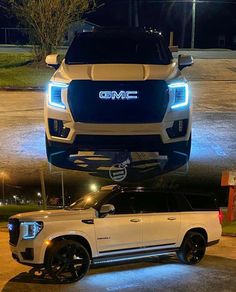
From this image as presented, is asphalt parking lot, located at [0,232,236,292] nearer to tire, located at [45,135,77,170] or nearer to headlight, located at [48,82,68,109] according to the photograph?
tire, located at [45,135,77,170]

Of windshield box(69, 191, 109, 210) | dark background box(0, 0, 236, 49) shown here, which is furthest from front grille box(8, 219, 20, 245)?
dark background box(0, 0, 236, 49)

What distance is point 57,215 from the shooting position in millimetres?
8141

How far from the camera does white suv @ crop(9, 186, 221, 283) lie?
7875 millimetres

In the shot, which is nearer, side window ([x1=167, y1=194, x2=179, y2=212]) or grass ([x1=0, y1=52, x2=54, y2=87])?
side window ([x1=167, y1=194, x2=179, y2=212])

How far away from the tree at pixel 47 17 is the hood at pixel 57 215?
1796cm

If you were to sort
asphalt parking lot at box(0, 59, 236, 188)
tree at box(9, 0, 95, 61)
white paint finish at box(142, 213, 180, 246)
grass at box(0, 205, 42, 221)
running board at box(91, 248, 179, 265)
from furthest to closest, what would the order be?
grass at box(0, 205, 42, 221)
tree at box(9, 0, 95, 61)
asphalt parking lot at box(0, 59, 236, 188)
white paint finish at box(142, 213, 180, 246)
running board at box(91, 248, 179, 265)

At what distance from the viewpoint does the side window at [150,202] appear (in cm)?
903

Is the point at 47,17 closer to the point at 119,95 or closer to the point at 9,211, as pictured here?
the point at 9,211

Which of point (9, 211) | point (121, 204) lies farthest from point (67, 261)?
point (9, 211)

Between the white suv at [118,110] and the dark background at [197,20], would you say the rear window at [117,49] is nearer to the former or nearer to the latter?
the white suv at [118,110]

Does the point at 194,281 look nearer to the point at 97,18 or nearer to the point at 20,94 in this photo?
the point at 20,94

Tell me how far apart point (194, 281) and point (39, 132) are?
17.0 ft

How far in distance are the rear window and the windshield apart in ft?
7.18

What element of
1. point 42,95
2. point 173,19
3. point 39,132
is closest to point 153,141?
point 39,132
